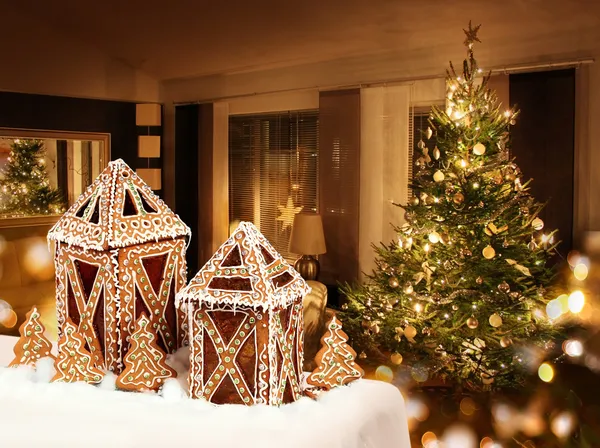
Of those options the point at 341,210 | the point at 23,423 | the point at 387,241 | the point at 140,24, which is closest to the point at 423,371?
the point at 387,241

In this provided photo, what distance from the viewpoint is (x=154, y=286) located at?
3.24ft

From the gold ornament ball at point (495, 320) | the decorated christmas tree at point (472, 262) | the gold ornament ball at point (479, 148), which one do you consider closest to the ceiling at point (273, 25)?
the decorated christmas tree at point (472, 262)

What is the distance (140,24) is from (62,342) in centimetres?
465

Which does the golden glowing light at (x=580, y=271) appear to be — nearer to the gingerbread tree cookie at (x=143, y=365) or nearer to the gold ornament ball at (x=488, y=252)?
the gold ornament ball at (x=488, y=252)

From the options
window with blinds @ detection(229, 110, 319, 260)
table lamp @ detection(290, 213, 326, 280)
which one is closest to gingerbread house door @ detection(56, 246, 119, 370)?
table lamp @ detection(290, 213, 326, 280)

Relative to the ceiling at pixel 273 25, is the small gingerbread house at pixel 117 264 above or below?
below

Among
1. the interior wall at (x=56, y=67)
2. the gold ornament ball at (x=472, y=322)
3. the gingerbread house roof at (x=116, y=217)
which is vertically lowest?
the gold ornament ball at (x=472, y=322)

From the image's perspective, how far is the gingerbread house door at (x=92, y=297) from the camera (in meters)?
0.95

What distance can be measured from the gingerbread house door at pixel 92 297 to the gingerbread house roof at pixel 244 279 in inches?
5.7

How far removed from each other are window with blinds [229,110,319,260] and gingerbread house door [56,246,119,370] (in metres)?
4.41

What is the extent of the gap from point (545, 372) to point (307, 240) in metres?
2.08

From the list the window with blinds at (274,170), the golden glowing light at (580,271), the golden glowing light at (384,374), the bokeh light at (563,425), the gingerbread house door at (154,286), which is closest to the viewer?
the bokeh light at (563,425)

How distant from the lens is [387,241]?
4.82m

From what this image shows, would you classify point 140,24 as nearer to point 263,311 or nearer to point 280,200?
point 280,200
